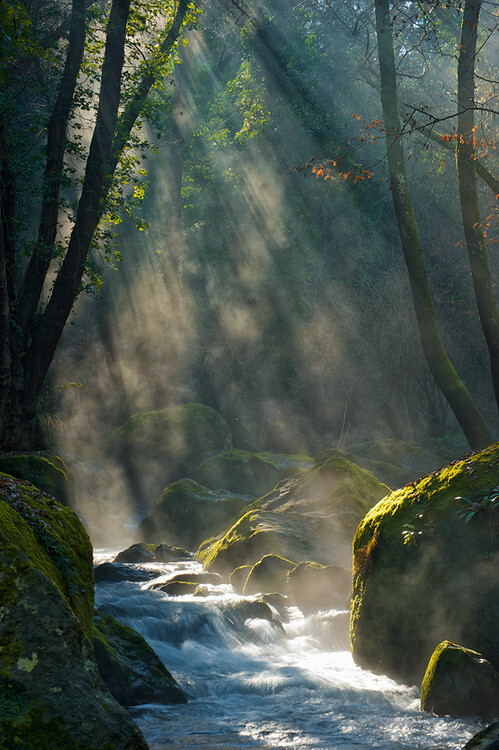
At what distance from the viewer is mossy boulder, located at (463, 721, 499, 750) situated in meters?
3.45

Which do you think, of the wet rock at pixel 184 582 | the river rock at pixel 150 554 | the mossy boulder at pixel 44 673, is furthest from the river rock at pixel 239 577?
the mossy boulder at pixel 44 673

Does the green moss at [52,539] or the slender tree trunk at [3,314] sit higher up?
the slender tree trunk at [3,314]

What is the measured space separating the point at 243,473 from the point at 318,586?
10.1 meters

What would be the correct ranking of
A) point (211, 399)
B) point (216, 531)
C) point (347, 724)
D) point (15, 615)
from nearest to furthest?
point (15, 615)
point (347, 724)
point (216, 531)
point (211, 399)

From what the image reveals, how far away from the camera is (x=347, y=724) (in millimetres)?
5711

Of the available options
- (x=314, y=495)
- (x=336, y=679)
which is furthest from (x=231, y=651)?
(x=314, y=495)

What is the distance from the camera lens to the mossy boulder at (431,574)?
598 cm

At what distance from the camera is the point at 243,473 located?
782 inches

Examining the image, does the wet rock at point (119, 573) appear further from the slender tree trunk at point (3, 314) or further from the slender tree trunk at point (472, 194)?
the slender tree trunk at point (472, 194)

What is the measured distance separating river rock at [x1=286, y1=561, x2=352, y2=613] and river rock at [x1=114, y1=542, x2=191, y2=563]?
4386 millimetres

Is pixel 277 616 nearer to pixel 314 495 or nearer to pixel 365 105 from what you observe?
pixel 314 495

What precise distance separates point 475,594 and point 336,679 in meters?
2.08

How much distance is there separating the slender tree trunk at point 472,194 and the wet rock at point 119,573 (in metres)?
7.35

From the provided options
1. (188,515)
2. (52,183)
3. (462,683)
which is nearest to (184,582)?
(188,515)
